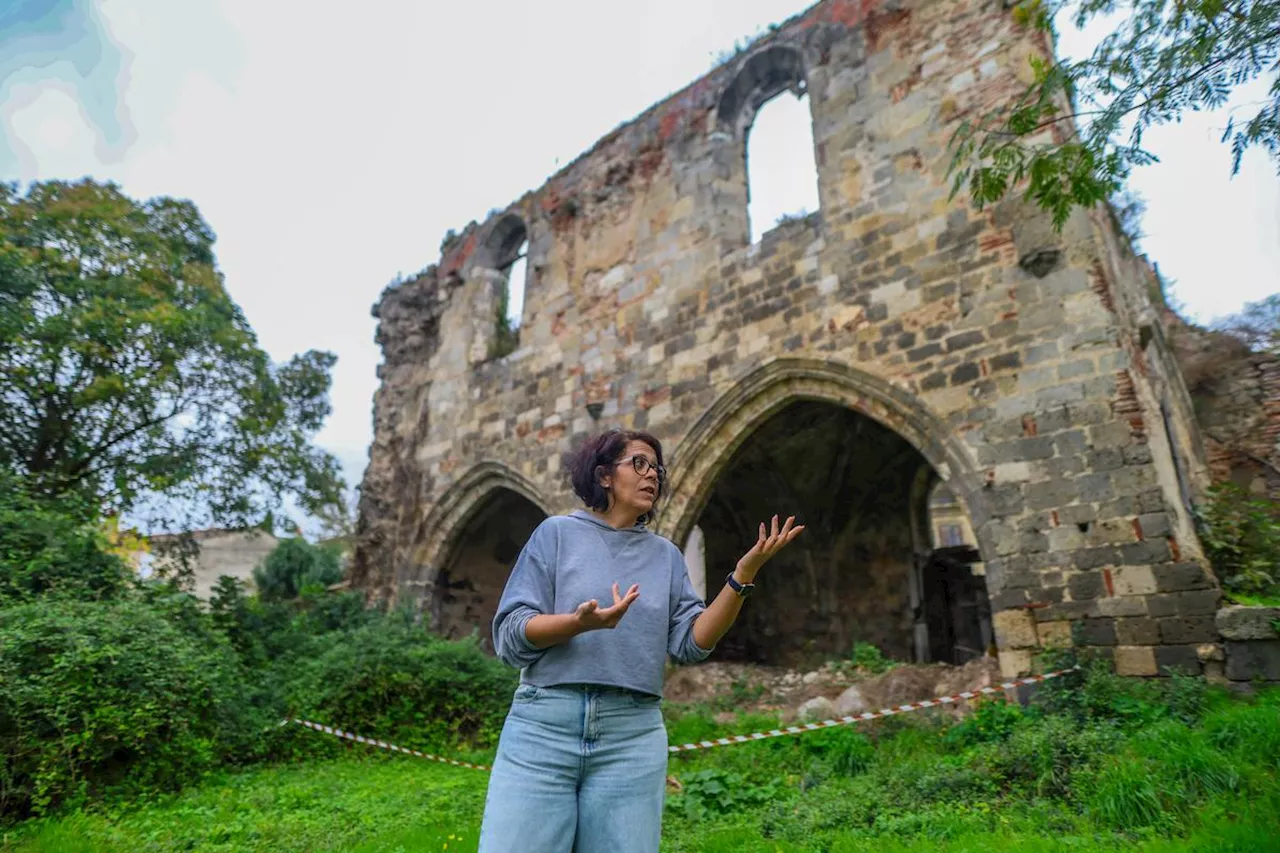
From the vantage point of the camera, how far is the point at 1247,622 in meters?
4.77

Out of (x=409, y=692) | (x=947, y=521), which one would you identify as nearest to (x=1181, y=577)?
(x=409, y=692)

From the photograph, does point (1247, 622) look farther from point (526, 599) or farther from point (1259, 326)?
point (1259, 326)

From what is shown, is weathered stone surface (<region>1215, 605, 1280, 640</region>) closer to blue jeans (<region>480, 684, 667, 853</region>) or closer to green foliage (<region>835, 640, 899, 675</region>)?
green foliage (<region>835, 640, 899, 675</region>)

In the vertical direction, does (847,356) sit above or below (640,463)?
above

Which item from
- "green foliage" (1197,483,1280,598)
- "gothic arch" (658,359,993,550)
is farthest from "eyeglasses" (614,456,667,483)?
"green foliage" (1197,483,1280,598)

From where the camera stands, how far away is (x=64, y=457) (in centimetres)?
970

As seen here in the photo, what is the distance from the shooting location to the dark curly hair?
2.23m

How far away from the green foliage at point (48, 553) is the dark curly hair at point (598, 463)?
6.17m

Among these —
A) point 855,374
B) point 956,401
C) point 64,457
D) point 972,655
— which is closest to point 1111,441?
point 956,401

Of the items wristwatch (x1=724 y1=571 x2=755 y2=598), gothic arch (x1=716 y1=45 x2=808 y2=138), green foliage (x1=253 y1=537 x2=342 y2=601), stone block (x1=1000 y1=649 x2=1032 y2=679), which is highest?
gothic arch (x1=716 y1=45 x2=808 y2=138)

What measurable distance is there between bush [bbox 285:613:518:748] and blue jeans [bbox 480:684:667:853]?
5.81 metres

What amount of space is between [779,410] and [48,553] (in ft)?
22.3

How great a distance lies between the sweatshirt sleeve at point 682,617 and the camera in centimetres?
207

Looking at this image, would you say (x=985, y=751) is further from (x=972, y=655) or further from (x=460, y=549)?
(x=460, y=549)
